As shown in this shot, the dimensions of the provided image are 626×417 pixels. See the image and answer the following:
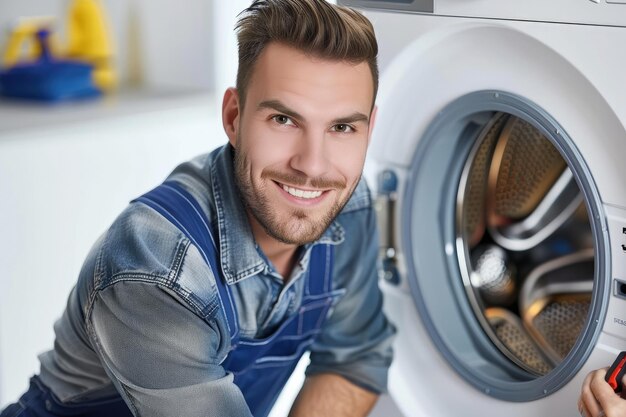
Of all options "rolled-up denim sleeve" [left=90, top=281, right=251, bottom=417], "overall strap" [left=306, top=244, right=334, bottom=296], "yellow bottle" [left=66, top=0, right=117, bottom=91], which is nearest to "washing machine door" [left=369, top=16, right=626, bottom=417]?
"overall strap" [left=306, top=244, right=334, bottom=296]

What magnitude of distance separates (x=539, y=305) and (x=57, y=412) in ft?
2.47

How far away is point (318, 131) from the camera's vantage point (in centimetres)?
114

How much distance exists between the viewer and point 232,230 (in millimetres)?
1245

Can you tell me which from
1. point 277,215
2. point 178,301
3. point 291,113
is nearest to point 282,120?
point 291,113

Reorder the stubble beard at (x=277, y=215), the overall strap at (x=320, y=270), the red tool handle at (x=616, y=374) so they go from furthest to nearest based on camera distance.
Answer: the overall strap at (x=320, y=270) < the stubble beard at (x=277, y=215) < the red tool handle at (x=616, y=374)

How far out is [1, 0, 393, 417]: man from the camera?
44.9 inches

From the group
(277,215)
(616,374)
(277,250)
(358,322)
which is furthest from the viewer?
(358,322)

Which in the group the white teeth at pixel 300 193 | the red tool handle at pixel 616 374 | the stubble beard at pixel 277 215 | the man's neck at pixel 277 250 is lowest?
the red tool handle at pixel 616 374

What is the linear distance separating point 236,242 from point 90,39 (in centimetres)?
141

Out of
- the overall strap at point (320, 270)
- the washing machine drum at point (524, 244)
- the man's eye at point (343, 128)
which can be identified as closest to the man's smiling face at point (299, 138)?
the man's eye at point (343, 128)

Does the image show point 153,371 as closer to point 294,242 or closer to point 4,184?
point 294,242

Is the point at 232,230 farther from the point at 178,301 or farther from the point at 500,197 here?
the point at 500,197

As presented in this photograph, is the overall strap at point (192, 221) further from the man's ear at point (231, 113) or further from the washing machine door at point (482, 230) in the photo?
the washing machine door at point (482, 230)

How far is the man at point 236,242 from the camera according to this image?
1.14 metres
